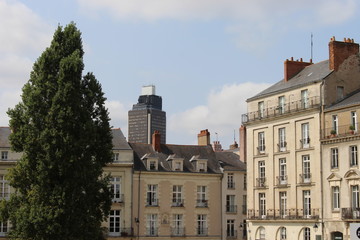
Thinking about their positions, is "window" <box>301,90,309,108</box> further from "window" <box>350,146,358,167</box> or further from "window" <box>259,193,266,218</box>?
"window" <box>259,193,266,218</box>

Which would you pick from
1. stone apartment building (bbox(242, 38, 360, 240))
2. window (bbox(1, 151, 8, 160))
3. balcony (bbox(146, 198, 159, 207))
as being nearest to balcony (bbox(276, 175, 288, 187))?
stone apartment building (bbox(242, 38, 360, 240))

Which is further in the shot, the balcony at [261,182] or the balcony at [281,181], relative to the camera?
the balcony at [261,182]

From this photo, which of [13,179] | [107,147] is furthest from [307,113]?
[13,179]

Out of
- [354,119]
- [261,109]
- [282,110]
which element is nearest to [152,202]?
[261,109]

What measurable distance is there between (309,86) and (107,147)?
22636 millimetres

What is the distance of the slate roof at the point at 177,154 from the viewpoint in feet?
222

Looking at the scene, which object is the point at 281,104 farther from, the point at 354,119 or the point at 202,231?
the point at 202,231

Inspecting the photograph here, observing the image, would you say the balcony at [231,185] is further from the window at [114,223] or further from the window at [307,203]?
the window at [307,203]

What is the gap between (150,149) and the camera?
228ft

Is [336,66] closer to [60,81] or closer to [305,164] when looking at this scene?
[305,164]

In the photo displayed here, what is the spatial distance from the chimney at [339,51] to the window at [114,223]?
22759mm

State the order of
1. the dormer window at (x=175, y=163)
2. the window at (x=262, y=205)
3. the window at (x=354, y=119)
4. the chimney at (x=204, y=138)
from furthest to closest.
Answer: the chimney at (x=204, y=138)
the dormer window at (x=175, y=163)
the window at (x=262, y=205)
the window at (x=354, y=119)

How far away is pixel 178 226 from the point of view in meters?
67.5

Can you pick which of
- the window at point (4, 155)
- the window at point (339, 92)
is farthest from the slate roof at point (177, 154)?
the window at point (339, 92)
